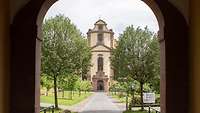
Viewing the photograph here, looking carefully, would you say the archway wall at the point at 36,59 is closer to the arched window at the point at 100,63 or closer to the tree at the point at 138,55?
the tree at the point at 138,55

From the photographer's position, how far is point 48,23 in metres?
28.1

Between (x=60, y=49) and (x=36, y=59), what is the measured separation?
1878 centimetres

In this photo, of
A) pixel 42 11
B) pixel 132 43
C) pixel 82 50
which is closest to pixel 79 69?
pixel 82 50

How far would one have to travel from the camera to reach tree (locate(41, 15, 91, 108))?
26.8 metres

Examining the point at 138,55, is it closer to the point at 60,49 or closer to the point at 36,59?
the point at 60,49

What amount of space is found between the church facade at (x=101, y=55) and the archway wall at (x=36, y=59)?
257 ft

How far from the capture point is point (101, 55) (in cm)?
8969

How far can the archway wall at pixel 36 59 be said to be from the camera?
851 centimetres

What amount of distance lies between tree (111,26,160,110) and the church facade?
56.7 m

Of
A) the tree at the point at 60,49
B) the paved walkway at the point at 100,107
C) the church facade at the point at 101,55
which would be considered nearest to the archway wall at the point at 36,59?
the tree at the point at 60,49
